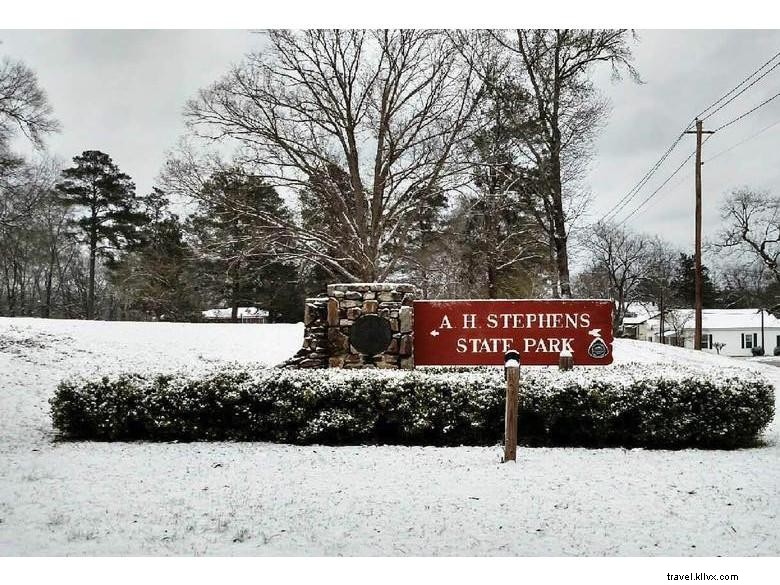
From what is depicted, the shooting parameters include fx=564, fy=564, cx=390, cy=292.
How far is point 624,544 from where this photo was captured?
2.88 m

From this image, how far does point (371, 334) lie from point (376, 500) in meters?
2.20

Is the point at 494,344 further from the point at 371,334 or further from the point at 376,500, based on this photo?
the point at 376,500

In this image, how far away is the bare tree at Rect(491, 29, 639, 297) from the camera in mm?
5863

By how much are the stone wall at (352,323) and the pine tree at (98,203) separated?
180cm

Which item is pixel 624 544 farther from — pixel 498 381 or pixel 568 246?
pixel 568 246

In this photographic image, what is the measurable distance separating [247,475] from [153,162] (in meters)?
3.26

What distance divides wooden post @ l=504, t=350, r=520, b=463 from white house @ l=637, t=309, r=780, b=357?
139 inches

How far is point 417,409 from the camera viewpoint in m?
4.71

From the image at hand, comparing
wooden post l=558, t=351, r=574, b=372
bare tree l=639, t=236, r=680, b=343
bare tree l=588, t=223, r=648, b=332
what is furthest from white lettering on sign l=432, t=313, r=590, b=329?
bare tree l=588, t=223, r=648, b=332

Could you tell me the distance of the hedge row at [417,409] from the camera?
15.2ft

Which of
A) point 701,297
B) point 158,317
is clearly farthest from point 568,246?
point 158,317

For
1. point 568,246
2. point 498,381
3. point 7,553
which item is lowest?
point 7,553

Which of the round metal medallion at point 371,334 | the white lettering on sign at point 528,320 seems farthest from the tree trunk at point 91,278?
the white lettering on sign at point 528,320

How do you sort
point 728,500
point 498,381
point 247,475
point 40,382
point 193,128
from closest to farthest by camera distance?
point 728,500 < point 247,475 < point 498,381 < point 40,382 < point 193,128
